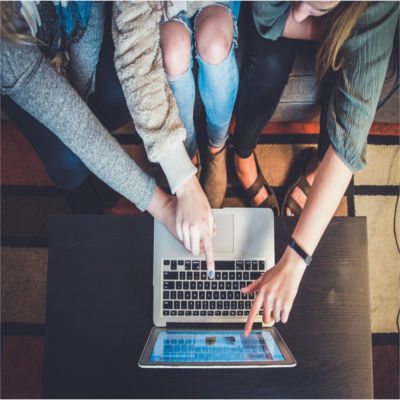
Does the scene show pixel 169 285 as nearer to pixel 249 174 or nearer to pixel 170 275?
pixel 170 275

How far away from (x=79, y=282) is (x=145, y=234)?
0.62 ft

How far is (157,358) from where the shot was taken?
59 centimetres

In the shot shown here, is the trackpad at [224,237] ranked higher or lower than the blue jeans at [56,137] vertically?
lower

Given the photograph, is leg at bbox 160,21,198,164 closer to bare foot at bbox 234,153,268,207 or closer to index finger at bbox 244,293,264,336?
bare foot at bbox 234,153,268,207

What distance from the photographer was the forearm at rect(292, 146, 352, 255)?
2.21 ft

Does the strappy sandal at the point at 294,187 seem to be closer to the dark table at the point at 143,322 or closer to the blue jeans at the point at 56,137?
the dark table at the point at 143,322

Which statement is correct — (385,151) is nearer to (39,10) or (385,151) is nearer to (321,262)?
(321,262)

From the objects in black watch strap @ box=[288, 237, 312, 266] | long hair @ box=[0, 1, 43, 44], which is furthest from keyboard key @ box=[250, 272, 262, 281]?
long hair @ box=[0, 1, 43, 44]


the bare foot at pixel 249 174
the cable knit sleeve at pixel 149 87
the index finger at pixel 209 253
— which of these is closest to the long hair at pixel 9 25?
the cable knit sleeve at pixel 149 87

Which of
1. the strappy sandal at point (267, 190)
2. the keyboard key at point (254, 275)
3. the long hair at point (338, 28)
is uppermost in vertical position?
the long hair at point (338, 28)

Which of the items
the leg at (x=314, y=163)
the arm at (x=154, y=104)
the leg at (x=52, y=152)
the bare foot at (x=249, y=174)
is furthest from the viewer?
the bare foot at (x=249, y=174)

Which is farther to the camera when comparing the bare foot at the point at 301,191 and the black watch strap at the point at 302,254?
the bare foot at the point at 301,191

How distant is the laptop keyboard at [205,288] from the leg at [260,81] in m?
0.51

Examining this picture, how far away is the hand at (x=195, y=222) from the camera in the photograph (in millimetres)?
664
